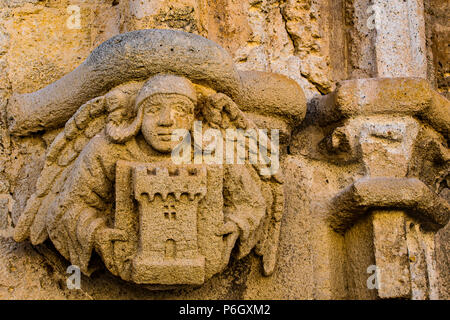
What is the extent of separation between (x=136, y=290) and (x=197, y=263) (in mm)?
400

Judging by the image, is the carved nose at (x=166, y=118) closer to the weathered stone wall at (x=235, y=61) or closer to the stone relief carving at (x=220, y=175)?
the stone relief carving at (x=220, y=175)

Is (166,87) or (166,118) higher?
(166,87)

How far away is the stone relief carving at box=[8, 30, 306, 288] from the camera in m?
2.29

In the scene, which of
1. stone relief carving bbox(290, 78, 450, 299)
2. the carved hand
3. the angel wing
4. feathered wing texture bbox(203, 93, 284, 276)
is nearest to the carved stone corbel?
stone relief carving bbox(290, 78, 450, 299)

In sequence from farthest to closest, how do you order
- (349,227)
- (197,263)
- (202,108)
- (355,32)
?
(355,32) → (349,227) → (202,108) → (197,263)

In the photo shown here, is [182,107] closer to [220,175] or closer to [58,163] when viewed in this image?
[220,175]

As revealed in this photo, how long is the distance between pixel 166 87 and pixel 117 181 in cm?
35

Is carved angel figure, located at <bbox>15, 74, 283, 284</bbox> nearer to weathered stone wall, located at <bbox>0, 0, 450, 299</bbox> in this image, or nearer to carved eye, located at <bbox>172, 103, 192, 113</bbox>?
carved eye, located at <bbox>172, 103, 192, 113</bbox>

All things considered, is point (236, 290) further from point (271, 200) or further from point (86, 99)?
point (86, 99)

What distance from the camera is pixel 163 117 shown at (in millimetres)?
2320

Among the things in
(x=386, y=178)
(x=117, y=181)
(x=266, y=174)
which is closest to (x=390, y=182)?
(x=386, y=178)

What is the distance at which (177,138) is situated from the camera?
236cm

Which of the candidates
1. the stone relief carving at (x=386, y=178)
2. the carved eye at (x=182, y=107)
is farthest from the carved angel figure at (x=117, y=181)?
the stone relief carving at (x=386, y=178)

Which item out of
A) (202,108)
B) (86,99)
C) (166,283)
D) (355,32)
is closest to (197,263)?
(166,283)
